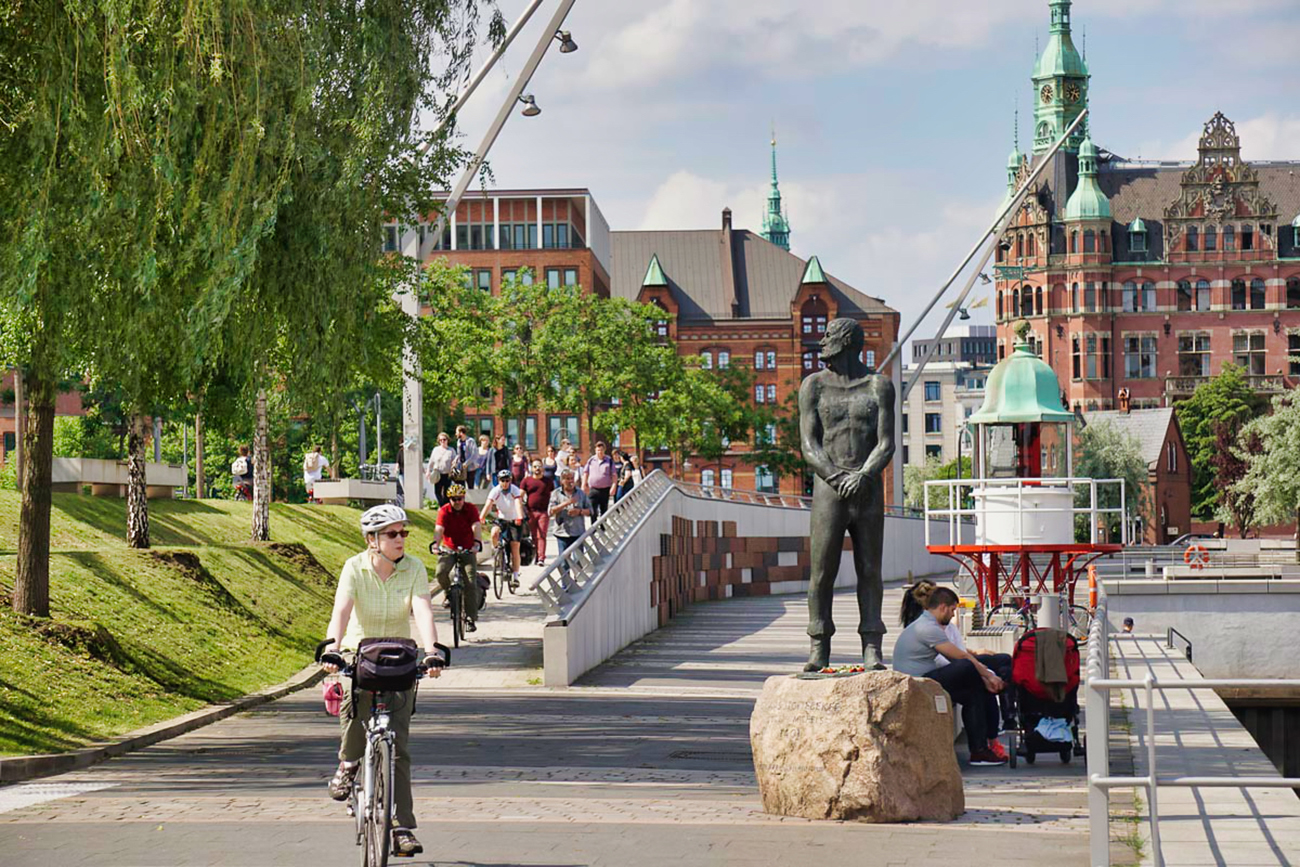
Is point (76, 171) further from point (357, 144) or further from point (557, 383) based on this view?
point (557, 383)

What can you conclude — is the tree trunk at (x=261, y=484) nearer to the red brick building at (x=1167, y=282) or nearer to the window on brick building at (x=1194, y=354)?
the red brick building at (x=1167, y=282)

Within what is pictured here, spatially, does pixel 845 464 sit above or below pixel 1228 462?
below

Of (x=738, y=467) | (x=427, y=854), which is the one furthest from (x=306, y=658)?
(x=738, y=467)

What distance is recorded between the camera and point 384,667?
847cm

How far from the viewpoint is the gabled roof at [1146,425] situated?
119812mm

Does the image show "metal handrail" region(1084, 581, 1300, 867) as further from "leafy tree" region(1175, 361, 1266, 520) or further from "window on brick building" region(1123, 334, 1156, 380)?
"window on brick building" region(1123, 334, 1156, 380)

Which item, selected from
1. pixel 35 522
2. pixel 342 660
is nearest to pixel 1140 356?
pixel 35 522

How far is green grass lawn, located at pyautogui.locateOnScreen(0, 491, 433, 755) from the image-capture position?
15195 mm

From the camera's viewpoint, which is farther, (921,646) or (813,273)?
(813,273)

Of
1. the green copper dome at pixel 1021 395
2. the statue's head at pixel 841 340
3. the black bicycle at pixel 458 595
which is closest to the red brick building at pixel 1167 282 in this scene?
the green copper dome at pixel 1021 395

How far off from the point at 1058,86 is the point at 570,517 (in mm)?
139169

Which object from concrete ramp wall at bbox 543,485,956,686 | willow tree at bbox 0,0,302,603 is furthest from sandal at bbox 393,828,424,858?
concrete ramp wall at bbox 543,485,956,686

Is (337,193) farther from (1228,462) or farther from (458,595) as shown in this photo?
(1228,462)

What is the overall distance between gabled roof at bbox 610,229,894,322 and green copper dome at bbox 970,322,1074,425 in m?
105
